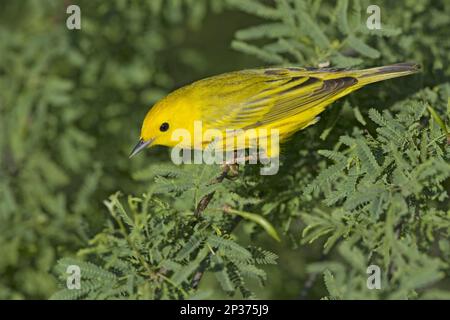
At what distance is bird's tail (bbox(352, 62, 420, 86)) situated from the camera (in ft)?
12.2

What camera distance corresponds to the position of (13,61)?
505 centimetres

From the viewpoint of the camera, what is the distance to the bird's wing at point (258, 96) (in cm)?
397

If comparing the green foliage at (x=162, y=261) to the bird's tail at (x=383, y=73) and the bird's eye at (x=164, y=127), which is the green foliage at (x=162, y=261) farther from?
the bird's tail at (x=383, y=73)

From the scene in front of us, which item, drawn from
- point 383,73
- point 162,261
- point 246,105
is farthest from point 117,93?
point 162,261

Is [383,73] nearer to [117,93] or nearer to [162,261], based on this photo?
[162,261]

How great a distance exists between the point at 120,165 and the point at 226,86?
1.46 m

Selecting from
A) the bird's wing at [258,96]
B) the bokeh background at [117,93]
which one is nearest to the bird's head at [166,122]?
the bird's wing at [258,96]

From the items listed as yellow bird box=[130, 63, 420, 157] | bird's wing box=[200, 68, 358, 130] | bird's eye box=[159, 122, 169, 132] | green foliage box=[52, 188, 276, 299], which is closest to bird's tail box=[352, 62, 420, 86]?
yellow bird box=[130, 63, 420, 157]

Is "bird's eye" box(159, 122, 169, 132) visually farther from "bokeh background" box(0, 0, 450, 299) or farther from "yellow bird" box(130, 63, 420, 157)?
"bokeh background" box(0, 0, 450, 299)

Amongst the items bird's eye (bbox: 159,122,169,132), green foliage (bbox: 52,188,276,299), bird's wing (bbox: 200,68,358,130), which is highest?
bird's wing (bbox: 200,68,358,130)

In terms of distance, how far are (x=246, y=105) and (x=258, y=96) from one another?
0.32ft

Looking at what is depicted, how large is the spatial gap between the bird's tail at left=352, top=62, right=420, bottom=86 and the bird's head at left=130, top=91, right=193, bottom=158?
1.06 m

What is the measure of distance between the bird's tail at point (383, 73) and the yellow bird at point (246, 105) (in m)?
0.02
